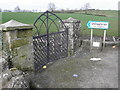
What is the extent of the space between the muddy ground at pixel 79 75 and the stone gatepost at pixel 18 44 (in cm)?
53

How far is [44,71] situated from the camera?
3.72 metres

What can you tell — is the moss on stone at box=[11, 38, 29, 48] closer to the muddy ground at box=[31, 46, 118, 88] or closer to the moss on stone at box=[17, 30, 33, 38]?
the moss on stone at box=[17, 30, 33, 38]

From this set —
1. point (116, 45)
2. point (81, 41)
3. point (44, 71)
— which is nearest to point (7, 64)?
point (44, 71)

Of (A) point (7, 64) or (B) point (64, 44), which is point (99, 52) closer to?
(B) point (64, 44)

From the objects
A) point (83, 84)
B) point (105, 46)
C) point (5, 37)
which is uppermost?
point (5, 37)

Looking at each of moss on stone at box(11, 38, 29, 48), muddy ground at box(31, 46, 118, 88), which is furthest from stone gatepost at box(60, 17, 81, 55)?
moss on stone at box(11, 38, 29, 48)

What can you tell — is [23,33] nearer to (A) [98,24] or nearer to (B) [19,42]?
(B) [19,42]

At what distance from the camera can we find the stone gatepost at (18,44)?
2920 millimetres

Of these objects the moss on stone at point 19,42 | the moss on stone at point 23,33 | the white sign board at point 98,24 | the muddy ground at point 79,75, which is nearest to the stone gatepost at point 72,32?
the white sign board at point 98,24

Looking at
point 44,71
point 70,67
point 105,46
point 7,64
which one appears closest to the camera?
point 7,64

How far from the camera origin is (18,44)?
Answer: 10.1 feet

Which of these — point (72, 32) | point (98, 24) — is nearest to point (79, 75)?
point (72, 32)

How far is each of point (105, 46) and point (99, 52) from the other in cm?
98

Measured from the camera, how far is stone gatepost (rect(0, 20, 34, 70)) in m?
2.92
